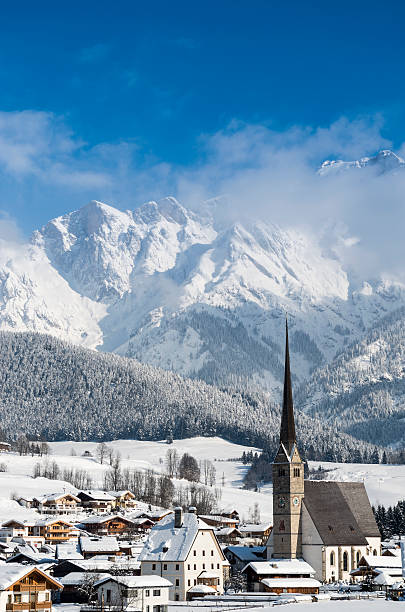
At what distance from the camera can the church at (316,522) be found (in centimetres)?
12144

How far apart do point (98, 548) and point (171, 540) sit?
72.6 feet

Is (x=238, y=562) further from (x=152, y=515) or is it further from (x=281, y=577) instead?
(x=152, y=515)

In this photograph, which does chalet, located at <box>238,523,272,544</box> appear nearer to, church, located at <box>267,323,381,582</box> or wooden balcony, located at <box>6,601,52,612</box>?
church, located at <box>267,323,381,582</box>

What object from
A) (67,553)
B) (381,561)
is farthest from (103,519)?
(381,561)

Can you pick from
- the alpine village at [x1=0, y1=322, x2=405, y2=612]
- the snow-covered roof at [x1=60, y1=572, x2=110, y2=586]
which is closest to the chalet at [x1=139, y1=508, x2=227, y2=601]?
the alpine village at [x1=0, y1=322, x2=405, y2=612]

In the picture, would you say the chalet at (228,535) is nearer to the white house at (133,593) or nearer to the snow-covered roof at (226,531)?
the snow-covered roof at (226,531)

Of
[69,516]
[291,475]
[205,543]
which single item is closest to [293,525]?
[291,475]

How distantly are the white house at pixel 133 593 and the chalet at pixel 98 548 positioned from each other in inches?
1363

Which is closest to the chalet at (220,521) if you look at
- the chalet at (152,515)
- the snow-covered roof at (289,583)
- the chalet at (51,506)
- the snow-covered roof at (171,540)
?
the chalet at (152,515)

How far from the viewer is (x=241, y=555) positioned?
125 metres

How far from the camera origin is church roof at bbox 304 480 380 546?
123125mm

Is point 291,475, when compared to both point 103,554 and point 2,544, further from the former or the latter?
point 2,544

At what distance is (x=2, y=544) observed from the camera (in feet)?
460

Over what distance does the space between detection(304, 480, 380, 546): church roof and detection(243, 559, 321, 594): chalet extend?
10.6 m
